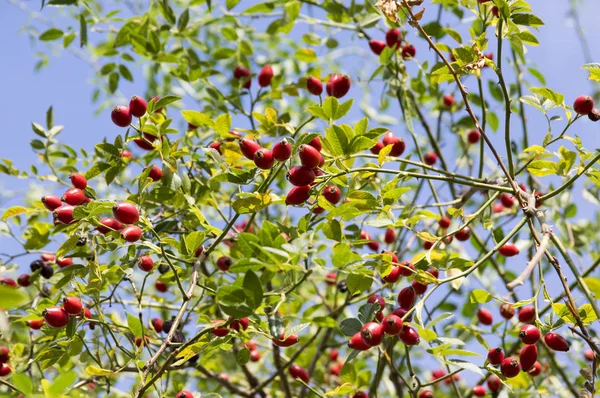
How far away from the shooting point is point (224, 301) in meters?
1.50

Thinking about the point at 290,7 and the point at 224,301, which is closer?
the point at 224,301

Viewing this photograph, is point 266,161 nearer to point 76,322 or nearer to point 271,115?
point 271,115

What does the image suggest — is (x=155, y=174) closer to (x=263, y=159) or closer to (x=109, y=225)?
(x=109, y=225)

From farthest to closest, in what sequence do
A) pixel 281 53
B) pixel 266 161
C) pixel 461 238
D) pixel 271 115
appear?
pixel 281 53
pixel 461 238
pixel 271 115
pixel 266 161

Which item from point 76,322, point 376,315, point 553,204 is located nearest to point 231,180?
point 376,315

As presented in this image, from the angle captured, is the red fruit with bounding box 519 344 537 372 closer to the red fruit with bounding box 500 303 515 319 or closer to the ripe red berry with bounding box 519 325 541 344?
the ripe red berry with bounding box 519 325 541 344

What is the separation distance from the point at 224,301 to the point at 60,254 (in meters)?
0.76

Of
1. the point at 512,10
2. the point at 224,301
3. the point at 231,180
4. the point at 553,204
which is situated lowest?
the point at 553,204

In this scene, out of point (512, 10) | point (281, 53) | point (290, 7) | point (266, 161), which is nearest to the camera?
point (266, 161)

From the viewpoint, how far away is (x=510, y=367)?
6.29ft

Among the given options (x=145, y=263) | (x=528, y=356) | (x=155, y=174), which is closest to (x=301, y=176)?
(x=145, y=263)

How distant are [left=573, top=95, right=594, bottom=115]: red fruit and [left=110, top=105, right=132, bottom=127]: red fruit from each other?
1.47 m

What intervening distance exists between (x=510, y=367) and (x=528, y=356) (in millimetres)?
69

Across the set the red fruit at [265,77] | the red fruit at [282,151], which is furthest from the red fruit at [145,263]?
the red fruit at [265,77]
